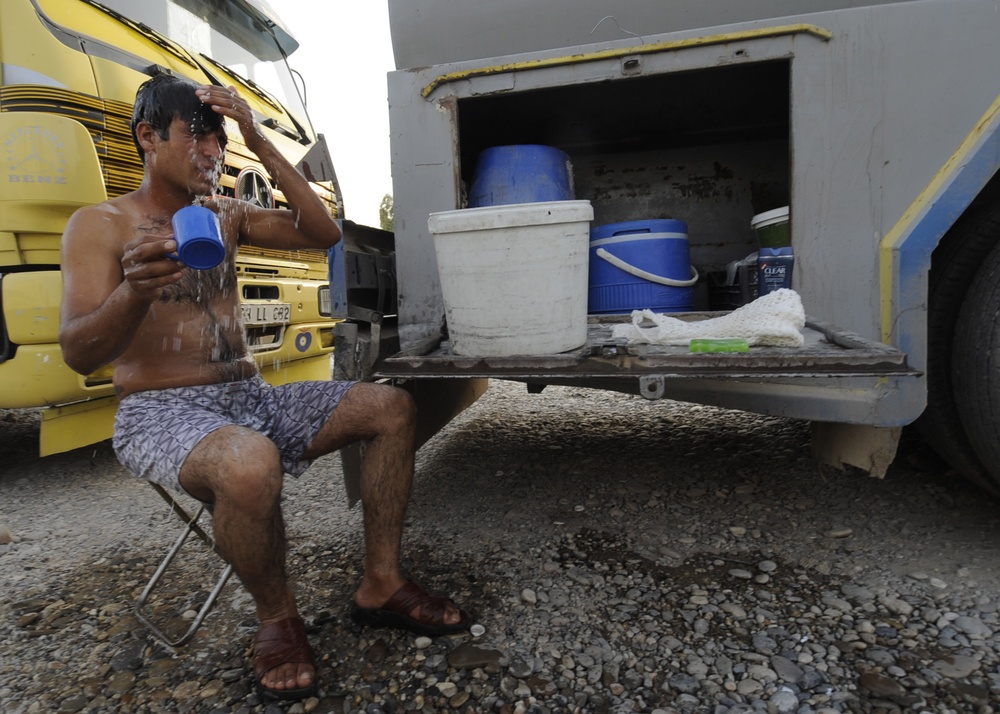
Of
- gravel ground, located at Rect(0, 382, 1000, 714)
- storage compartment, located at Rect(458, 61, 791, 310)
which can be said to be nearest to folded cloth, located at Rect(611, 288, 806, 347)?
gravel ground, located at Rect(0, 382, 1000, 714)

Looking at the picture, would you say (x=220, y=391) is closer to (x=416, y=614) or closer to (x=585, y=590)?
(x=416, y=614)

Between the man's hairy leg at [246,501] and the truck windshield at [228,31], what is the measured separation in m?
2.71

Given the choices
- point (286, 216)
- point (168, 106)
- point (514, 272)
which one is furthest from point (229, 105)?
point (514, 272)

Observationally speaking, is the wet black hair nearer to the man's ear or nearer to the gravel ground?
the man's ear

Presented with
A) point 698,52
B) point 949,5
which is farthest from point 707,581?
point 949,5

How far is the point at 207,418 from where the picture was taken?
5.27ft

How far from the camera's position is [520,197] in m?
2.47

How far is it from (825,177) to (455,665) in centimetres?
178

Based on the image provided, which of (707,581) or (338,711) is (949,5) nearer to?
(707,581)

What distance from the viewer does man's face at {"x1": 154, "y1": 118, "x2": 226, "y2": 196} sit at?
5.59 ft

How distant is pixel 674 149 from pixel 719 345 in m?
2.13

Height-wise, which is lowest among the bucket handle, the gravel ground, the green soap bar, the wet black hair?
the gravel ground

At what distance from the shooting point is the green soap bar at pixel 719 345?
167cm

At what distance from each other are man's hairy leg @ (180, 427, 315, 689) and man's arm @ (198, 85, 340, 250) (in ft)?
2.49
